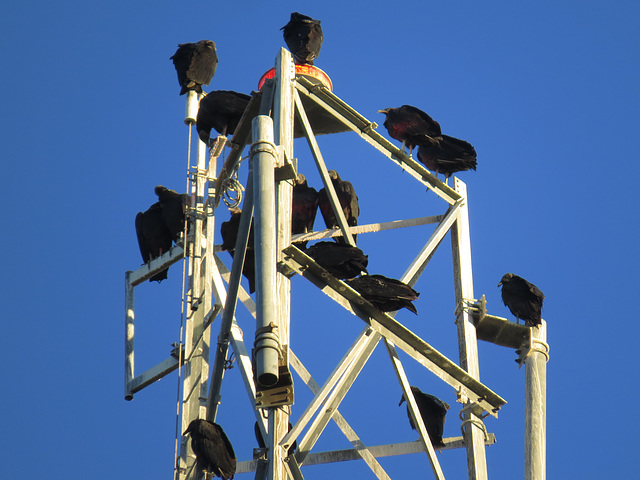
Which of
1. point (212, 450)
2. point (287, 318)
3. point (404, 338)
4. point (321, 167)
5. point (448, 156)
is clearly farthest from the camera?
point (448, 156)

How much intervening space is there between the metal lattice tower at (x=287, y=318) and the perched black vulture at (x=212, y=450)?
0.40 metres

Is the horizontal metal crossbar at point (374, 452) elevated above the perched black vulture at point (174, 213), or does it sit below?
below

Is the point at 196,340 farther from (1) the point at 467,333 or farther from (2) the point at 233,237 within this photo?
(1) the point at 467,333

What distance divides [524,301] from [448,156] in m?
2.48

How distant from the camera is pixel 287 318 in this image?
1242 centimetres

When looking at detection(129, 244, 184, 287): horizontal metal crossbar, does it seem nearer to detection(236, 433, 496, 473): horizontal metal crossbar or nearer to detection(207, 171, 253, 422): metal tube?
detection(207, 171, 253, 422): metal tube

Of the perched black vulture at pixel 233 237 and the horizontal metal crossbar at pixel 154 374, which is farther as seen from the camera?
the perched black vulture at pixel 233 237

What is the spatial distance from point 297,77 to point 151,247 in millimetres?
4784

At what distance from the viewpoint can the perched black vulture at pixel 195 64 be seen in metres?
18.6

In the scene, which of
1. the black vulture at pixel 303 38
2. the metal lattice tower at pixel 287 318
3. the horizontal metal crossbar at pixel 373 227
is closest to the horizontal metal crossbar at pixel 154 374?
the metal lattice tower at pixel 287 318

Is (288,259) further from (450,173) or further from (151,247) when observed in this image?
(151,247)

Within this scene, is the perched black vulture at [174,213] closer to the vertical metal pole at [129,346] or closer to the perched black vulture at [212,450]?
the vertical metal pole at [129,346]

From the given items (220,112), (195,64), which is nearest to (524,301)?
(220,112)

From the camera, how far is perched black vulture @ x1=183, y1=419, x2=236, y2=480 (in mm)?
13695
